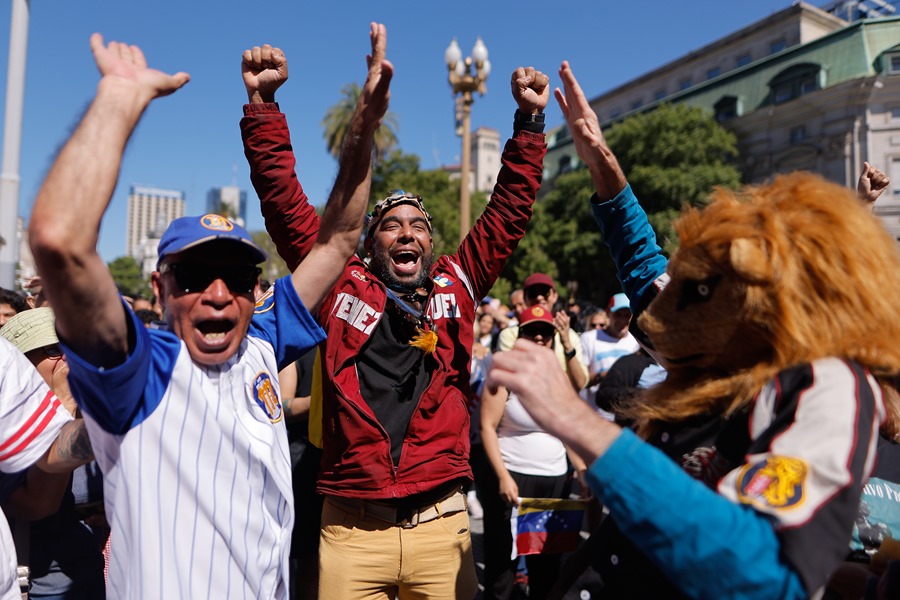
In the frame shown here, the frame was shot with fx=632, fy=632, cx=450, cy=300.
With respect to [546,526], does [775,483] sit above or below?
above

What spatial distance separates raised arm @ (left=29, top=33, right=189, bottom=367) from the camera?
1.25m

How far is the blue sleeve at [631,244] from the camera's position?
7.54 feet

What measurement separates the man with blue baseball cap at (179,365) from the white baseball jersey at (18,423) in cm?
47

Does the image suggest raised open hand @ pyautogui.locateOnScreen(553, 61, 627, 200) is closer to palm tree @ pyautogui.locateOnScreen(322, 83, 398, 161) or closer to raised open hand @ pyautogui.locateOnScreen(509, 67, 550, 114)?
raised open hand @ pyautogui.locateOnScreen(509, 67, 550, 114)

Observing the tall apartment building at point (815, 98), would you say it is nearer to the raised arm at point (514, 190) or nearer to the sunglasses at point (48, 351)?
the raised arm at point (514, 190)

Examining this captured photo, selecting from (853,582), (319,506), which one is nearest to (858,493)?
(853,582)

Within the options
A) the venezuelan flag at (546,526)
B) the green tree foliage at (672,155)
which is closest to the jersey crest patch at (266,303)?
the venezuelan flag at (546,526)

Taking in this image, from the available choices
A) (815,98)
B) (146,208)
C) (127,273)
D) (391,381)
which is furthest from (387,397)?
(146,208)

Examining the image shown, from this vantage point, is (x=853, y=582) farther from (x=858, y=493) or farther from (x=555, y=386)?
(x=555, y=386)

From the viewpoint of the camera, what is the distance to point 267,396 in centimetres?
193

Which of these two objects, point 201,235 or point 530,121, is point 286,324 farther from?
point 530,121

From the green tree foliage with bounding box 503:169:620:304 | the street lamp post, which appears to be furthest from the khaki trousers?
the green tree foliage with bounding box 503:169:620:304

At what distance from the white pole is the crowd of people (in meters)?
4.05

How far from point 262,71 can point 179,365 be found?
119 cm
